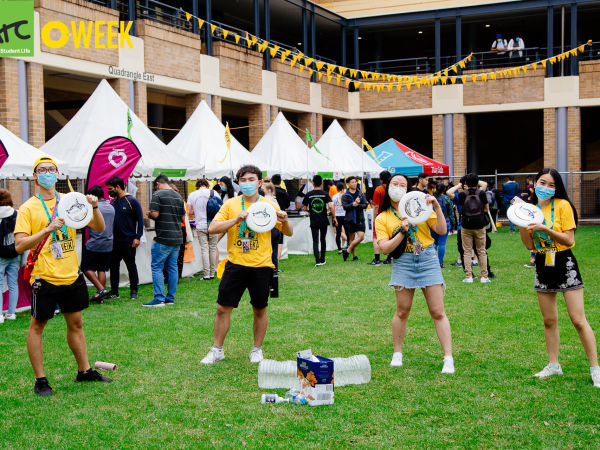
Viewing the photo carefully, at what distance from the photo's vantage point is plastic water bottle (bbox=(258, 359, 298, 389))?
5.55 m

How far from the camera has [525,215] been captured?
533cm

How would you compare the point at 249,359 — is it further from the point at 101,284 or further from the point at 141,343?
→ the point at 101,284

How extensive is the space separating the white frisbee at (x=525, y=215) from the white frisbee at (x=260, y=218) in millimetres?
2004

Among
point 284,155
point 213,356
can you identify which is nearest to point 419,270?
point 213,356

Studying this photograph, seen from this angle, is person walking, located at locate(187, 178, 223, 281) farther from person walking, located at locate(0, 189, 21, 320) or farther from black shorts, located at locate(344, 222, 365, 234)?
person walking, located at locate(0, 189, 21, 320)

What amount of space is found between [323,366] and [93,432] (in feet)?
5.56

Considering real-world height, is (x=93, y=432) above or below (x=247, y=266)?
below

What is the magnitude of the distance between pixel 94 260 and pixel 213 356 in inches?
177

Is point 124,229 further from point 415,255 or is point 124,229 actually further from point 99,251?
point 415,255

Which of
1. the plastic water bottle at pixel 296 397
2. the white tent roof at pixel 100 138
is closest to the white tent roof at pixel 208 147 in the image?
the white tent roof at pixel 100 138

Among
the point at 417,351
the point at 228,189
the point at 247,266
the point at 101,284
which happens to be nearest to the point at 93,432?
the point at 247,266

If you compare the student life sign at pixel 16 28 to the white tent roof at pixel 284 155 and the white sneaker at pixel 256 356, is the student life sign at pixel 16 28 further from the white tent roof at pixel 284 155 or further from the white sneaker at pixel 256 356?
the white sneaker at pixel 256 356

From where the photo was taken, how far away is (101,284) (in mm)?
10273

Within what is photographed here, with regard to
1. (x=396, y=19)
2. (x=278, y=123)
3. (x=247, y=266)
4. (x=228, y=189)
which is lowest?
(x=247, y=266)
